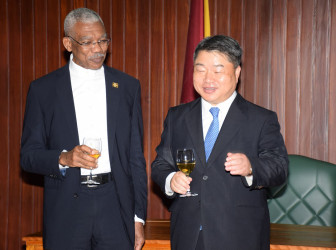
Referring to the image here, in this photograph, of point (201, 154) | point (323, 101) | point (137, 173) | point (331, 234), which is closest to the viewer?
point (201, 154)

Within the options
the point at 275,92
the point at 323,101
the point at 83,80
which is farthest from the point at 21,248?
the point at 323,101

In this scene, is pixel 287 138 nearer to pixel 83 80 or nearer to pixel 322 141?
pixel 322 141

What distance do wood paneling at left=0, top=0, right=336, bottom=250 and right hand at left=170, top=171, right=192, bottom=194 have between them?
227cm

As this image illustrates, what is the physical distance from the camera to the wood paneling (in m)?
3.99

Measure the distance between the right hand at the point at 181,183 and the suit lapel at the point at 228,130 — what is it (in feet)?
0.54

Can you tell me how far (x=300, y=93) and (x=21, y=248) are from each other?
3334 millimetres

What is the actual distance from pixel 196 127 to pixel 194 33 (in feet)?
6.15

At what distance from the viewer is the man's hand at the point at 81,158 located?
6.99ft

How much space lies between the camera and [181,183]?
201cm

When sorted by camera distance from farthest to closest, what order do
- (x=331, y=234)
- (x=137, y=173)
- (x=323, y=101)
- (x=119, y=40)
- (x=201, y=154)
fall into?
(x=119, y=40) → (x=323, y=101) → (x=331, y=234) → (x=137, y=173) → (x=201, y=154)

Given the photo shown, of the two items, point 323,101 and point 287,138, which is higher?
point 323,101

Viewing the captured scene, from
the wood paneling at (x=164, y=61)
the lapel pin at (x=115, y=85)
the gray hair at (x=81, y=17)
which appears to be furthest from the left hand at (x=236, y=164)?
the wood paneling at (x=164, y=61)

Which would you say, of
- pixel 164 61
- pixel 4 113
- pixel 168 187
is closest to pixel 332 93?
pixel 164 61

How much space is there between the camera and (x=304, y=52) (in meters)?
4.01
